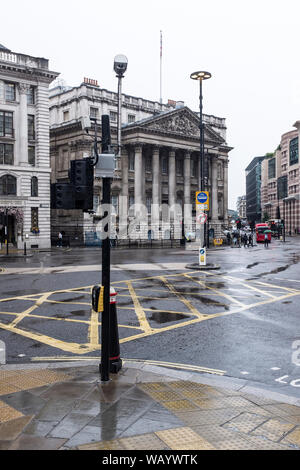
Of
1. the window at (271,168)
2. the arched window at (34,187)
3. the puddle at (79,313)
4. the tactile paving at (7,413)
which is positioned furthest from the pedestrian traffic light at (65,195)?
the window at (271,168)

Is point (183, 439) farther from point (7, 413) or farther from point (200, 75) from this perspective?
point (200, 75)

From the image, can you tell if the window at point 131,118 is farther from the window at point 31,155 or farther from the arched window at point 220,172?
the window at point 31,155

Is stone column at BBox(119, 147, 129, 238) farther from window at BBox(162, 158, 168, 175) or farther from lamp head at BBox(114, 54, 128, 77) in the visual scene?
lamp head at BBox(114, 54, 128, 77)

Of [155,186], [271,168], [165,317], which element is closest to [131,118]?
[155,186]

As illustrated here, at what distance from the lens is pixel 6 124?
45531mm

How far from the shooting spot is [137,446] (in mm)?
4621

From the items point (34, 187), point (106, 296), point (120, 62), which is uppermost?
point (120, 62)

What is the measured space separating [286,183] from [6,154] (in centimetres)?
9695

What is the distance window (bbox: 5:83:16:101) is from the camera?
4550 centimetres

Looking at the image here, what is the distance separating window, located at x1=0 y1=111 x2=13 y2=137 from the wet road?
30.6 metres

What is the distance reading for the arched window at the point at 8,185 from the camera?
148 ft

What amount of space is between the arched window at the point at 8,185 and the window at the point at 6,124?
4536mm

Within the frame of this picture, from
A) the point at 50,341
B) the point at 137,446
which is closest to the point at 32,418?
the point at 137,446

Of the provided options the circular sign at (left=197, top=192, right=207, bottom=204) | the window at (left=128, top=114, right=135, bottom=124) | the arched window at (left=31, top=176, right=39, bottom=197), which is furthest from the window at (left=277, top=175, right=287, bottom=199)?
the circular sign at (left=197, top=192, right=207, bottom=204)
